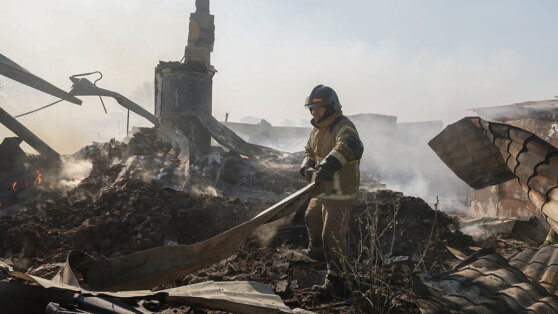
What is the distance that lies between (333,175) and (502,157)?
185cm

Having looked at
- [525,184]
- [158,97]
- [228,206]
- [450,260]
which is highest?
[158,97]

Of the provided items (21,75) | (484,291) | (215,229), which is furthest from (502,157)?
(21,75)

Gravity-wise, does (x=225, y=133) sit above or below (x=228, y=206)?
above

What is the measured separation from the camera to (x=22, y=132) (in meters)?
8.52

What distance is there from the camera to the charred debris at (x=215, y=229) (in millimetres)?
2465

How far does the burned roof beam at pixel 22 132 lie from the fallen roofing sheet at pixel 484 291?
9.72 metres

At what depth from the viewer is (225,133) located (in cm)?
1171

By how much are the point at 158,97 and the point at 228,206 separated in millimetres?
7113

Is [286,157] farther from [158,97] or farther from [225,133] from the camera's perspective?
[158,97]

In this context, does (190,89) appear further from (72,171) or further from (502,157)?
(502,157)

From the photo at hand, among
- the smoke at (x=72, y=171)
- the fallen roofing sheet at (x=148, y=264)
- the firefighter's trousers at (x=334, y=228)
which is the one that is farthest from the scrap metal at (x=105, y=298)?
the smoke at (x=72, y=171)

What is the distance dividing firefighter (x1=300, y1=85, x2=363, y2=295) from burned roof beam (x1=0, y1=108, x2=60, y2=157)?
822cm

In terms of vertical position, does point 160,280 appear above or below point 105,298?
below

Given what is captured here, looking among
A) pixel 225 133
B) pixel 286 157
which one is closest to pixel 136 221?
pixel 225 133
